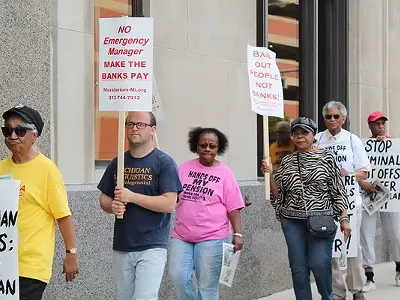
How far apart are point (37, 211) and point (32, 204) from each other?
5 cm

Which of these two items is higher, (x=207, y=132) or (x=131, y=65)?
(x=131, y=65)

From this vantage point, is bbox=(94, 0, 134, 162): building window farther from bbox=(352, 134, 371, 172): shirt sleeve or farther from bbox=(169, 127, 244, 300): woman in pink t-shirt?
bbox=(352, 134, 371, 172): shirt sleeve

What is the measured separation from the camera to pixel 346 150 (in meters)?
9.41

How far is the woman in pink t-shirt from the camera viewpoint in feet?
25.2

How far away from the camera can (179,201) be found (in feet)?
25.9

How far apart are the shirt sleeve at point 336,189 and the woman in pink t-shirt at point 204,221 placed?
874mm

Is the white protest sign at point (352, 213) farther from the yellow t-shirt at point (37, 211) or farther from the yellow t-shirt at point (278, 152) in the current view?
the yellow t-shirt at point (37, 211)

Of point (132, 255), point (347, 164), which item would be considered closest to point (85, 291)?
point (132, 255)

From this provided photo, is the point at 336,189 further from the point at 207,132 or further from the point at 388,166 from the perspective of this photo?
the point at 388,166

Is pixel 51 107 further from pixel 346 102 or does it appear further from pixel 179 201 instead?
pixel 346 102

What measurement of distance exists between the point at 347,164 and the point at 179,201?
2259mm

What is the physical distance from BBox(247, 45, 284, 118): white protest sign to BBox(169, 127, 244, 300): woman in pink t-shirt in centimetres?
82

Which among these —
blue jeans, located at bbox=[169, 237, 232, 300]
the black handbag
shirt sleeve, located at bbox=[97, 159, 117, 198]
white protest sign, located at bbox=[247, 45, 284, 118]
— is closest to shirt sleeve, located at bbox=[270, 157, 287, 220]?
the black handbag

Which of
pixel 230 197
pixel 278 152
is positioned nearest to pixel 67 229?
pixel 230 197
